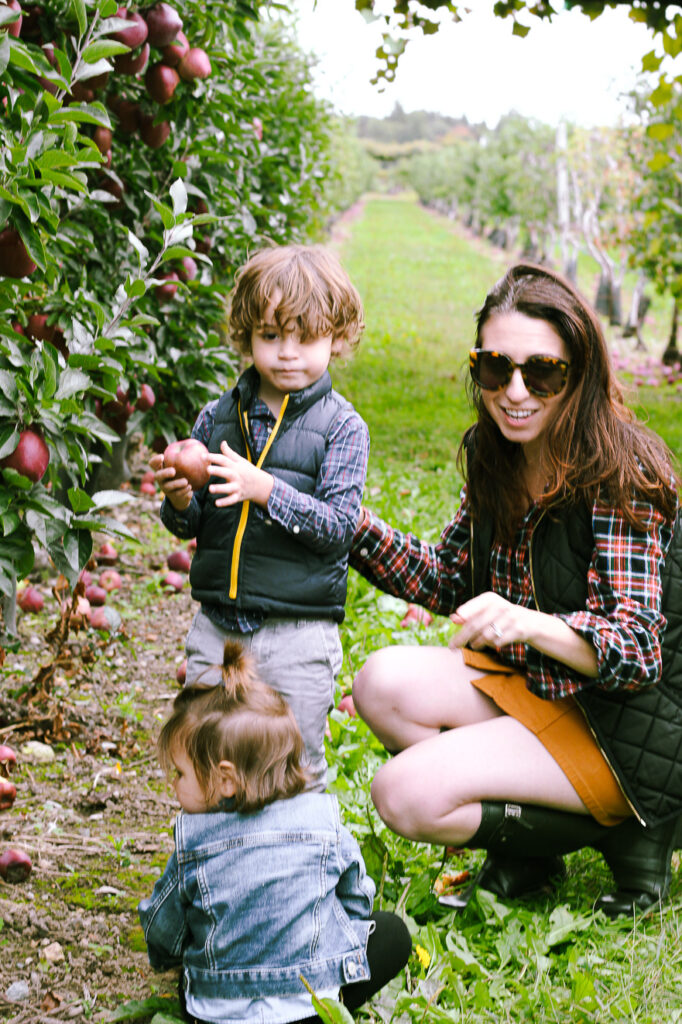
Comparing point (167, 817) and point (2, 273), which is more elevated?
point (2, 273)

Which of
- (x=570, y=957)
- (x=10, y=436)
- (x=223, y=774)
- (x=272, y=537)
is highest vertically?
(x=10, y=436)

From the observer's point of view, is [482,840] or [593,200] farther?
[593,200]

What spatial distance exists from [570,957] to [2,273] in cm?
164

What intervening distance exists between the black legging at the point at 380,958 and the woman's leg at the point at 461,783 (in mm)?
236

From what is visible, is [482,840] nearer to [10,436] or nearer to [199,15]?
[10,436]

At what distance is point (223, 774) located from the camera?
1518 millimetres

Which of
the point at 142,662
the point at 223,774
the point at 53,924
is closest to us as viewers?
the point at 223,774

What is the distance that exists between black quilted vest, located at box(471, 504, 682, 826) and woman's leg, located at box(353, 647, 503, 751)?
180 millimetres

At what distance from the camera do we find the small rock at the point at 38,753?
8.42 ft

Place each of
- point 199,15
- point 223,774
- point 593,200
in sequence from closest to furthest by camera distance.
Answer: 1. point 223,774
2. point 199,15
3. point 593,200

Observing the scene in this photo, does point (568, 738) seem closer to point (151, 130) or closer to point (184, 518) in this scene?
point (184, 518)

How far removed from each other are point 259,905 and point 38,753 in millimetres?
1270

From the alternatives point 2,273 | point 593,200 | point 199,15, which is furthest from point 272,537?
point 593,200

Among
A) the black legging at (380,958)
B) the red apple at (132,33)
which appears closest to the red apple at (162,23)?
the red apple at (132,33)
